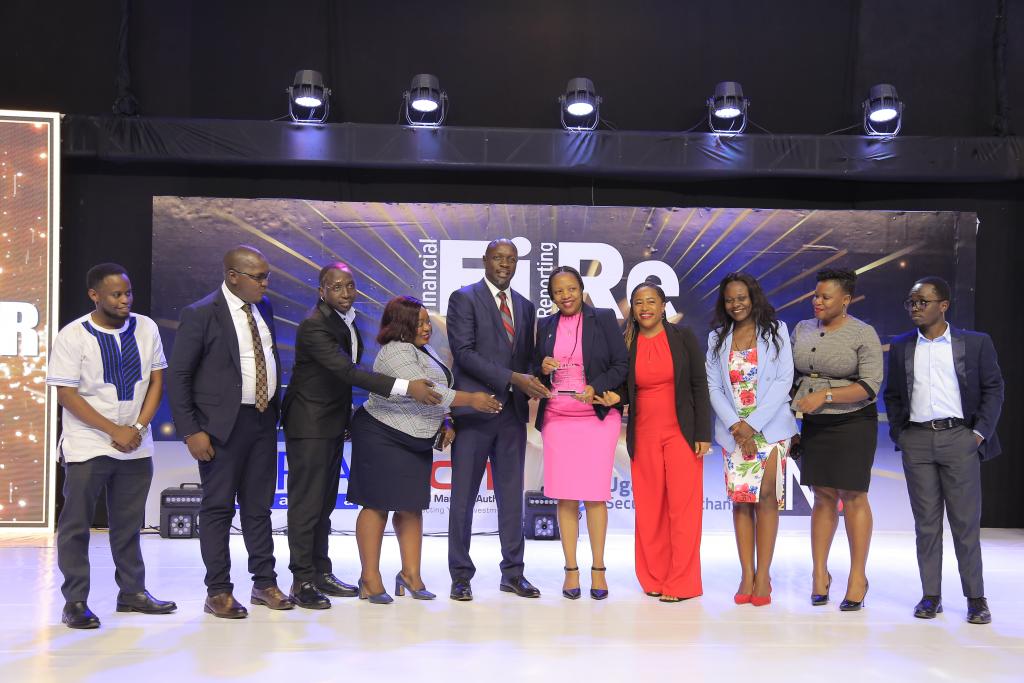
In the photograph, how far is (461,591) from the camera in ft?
14.4

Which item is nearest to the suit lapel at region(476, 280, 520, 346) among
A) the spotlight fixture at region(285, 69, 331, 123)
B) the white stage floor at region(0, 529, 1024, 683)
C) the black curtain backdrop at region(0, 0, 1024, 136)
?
the white stage floor at region(0, 529, 1024, 683)

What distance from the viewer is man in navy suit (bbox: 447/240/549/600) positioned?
175 inches

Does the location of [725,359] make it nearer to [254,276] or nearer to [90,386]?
[254,276]

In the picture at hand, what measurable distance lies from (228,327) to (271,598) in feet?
4.22

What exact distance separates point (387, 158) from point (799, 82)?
133 inches

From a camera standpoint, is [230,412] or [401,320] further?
[401,320]

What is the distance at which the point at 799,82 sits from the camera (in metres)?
7.14

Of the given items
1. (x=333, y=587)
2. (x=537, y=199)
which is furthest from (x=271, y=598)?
(x=537, y=199)

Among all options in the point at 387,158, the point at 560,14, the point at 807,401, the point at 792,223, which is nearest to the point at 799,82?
the point at 792,223

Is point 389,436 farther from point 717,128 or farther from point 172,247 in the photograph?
point 717,128

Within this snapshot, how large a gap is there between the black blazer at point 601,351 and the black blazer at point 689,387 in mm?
97

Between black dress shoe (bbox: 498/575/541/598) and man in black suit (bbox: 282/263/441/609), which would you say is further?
black dress shoe (bbox: 498/575/541/598)

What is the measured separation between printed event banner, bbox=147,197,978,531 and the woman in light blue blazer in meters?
2.19

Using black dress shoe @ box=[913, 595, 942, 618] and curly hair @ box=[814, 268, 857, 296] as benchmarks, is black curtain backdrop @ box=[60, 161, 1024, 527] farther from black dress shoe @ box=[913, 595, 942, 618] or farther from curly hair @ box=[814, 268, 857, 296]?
black dress shoe @ box=[913, 595, 942, 618]
